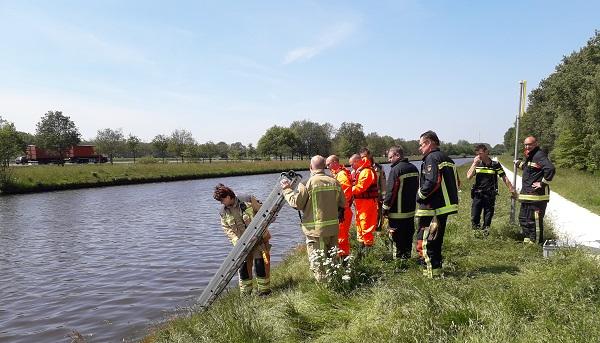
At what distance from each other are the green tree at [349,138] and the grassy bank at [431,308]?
3515 inches

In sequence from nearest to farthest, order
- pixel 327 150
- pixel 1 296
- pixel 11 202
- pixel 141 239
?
pixel 1 296, pixel 141 239, pixel 11 202, pixel 327 150

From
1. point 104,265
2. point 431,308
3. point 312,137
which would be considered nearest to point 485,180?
point 431,308

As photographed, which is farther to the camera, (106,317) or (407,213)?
(106,317)

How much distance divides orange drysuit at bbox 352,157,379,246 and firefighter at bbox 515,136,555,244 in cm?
301

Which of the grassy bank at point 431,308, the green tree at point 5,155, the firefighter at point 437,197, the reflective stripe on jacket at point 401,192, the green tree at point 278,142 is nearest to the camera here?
the grassy bank at point 431,308

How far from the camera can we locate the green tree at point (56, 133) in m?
63.3

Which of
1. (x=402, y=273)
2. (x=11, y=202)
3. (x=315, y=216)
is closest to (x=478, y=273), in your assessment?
(x=402, y=273)

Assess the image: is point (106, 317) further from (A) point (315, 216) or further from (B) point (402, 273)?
(B) point (402, 273)

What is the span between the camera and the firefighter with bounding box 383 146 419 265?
283 inches

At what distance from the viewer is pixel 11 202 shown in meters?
26.6

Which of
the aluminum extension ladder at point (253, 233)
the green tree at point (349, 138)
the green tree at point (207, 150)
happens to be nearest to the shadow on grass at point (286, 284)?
the aluminum extension ladder at point (253, 233)

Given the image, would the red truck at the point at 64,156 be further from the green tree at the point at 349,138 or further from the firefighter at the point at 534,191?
the firefighter at the point at 534,191

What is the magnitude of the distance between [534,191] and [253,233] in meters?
5.52

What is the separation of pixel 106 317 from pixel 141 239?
7515mm
